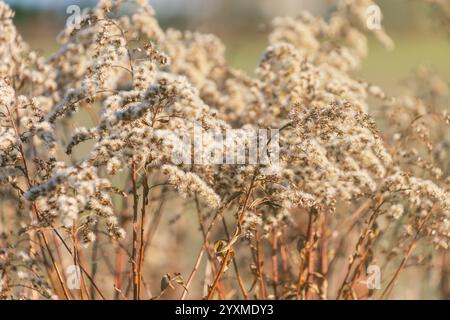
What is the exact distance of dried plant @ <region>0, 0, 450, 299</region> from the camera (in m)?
4.41

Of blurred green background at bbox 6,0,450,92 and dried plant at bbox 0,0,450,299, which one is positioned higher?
blurred green background at bbox 6,0,450,92

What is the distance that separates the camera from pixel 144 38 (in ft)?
22.9

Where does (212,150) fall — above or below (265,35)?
below

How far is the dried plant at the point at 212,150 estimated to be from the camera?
14.5ft

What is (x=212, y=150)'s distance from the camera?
4.66m

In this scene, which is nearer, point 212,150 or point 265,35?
point 212,150

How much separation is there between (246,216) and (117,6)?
2327 mm

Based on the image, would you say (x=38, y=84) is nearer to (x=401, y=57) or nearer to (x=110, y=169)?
(x=110, y=169)

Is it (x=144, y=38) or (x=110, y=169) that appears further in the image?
(x=144, y=38)

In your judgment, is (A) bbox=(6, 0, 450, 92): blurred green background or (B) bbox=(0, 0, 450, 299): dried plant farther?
(A) bbox=(6, 0, 450, 92): blurred green background

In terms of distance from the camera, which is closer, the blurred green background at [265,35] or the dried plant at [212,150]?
the dried plant at [212,150]
